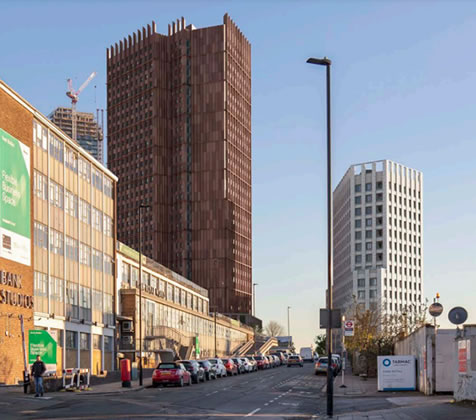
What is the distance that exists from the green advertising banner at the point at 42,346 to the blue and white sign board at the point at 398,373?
1861cm

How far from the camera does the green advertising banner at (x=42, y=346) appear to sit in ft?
155

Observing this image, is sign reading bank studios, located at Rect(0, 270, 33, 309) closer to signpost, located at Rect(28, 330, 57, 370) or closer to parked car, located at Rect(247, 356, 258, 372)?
signpost, located at Rect(28, 330, 57, 370)

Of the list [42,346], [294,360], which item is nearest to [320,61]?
[42,346]

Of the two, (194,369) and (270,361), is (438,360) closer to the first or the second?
(194,369)

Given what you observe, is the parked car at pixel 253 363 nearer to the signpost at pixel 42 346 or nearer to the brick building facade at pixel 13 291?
the brick building facade at pixel 13 291

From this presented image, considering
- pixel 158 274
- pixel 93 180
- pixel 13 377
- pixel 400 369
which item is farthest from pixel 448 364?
pixel 158 274

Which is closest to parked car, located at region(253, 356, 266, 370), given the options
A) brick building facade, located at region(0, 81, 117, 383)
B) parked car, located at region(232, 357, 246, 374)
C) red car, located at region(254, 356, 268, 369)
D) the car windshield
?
red car, located at region(254, 356, 268, 369)

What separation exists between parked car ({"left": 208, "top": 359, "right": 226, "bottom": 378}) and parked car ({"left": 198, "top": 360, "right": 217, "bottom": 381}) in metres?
1.70

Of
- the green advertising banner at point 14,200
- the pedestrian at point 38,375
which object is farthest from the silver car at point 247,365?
the pedestrian at point 38,375

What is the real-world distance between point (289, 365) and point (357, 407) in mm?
71682

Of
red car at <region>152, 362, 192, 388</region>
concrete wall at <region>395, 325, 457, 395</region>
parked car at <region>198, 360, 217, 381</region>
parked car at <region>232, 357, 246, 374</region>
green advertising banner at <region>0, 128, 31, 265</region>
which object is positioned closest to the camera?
concrete wall at <region>395, 325, 457, 395</region>

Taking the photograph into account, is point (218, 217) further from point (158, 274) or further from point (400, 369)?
point (400, 369)

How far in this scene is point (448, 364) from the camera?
34.0m

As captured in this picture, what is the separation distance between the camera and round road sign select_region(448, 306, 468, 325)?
2850cm
